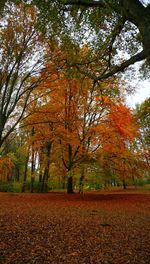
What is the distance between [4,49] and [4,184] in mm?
26902

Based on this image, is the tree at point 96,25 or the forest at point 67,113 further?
the forest at point 67,113

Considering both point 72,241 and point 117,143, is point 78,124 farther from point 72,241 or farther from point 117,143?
Result: point 72,241

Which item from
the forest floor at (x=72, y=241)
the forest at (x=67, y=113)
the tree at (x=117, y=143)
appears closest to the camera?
the forest floor at (x=72, y=241)

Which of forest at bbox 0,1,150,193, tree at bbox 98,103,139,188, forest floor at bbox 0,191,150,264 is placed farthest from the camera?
tree at bbox 98,103,139,188

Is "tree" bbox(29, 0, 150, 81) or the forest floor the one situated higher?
"tree" bbox(29, 0, 150, 81)

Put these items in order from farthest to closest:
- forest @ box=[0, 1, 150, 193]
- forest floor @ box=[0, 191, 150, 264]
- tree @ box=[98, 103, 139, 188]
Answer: tree @ box=[98, 103, 139, 188]
forest @ box=[0, 1, 150, 193]
forest floor @ box=[0, 191, 150, 264]

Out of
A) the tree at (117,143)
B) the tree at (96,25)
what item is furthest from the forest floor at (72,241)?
the tree at (117,143)

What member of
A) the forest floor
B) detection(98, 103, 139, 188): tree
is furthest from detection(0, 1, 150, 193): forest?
the forest floor

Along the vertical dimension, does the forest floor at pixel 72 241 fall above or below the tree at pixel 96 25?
below

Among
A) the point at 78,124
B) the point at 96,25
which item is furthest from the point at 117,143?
the point at 96,25

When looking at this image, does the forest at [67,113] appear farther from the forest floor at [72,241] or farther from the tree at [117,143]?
the forest floor at [72,241]

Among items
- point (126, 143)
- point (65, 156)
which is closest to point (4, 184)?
point (65, 156)

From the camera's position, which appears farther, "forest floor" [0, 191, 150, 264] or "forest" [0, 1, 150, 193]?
"forest" [0, 1, 150, 193]

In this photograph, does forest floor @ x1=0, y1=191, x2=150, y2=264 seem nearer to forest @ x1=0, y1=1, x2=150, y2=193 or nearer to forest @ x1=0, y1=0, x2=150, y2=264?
forest @ x1=0, y1=0, x2=150, y2=264
